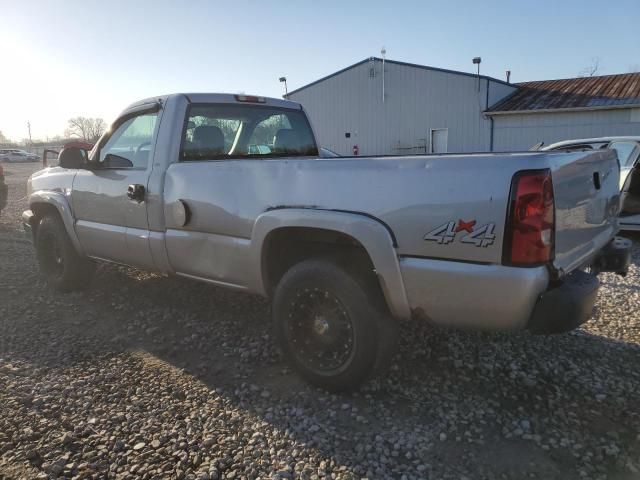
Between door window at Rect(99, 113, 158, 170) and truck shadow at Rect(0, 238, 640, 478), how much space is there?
142cm

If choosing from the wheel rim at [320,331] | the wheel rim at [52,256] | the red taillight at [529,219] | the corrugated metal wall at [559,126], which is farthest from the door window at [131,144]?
the corrugated metal wall at [559,126]

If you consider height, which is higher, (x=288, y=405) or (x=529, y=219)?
(x=529, y=219)

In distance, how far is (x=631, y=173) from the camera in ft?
22.5

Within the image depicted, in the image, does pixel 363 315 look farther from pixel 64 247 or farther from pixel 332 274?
pixel 64 247

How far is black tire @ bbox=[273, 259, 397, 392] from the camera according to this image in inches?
114

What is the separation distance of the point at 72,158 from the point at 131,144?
0.58 metres

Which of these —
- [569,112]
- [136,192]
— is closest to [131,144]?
[136,192]

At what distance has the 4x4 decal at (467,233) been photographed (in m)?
2.37

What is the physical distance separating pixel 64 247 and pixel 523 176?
447cm

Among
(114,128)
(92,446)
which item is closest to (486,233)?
(92,446)

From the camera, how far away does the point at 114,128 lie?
4.66 m

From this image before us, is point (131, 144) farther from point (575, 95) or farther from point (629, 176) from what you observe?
point (575, 95)

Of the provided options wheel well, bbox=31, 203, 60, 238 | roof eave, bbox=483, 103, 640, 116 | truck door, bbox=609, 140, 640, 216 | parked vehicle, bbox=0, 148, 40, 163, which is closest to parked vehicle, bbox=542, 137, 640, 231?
truck door, bbox=609, 140, 640, 216

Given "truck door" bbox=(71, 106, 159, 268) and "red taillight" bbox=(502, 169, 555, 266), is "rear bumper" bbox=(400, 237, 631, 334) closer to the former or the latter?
"red taillight" bbox=(502, 169, 555, 266)
